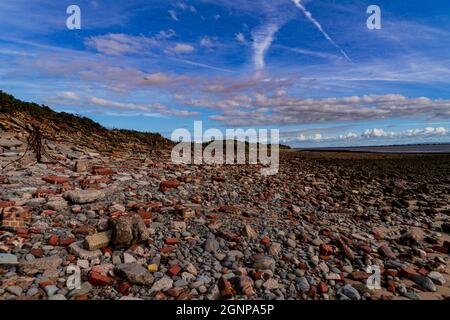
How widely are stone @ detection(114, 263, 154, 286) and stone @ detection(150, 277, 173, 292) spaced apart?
0.10 meters

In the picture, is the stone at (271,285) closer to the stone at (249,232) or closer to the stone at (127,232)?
the stone at (249,232)

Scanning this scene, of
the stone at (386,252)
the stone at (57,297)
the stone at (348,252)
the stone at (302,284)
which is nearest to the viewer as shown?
the stone at (57,297)

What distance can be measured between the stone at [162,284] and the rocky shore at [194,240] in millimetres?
14

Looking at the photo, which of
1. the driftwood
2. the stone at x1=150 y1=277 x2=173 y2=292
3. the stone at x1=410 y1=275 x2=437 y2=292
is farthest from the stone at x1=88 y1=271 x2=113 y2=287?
the driftwood

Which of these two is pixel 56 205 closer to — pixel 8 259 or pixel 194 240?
pixel 8 259

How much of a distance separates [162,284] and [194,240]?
1.39m

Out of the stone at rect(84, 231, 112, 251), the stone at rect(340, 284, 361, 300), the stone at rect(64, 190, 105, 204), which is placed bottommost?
the stone at rect(340, 284, 361, 300)

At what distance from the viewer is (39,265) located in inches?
174

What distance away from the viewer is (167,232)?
19.2 feet

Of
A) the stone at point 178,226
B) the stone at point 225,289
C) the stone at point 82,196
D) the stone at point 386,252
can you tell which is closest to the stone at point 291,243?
the stone at point 386,252

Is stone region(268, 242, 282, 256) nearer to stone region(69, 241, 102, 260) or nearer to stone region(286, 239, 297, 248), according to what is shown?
stone region(286, 239, 297, 248)

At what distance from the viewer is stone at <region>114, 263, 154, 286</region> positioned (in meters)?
4.31

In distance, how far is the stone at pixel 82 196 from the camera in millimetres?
6673
